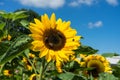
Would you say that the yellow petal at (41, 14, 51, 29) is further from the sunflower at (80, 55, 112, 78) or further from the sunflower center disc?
the sunflower at (80, 55, 112, 78)

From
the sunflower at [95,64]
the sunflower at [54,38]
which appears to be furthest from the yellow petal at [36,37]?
the sunflower at [95,64]

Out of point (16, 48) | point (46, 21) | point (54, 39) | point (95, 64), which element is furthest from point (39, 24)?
point (95, 64)

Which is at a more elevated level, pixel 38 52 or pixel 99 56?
pixel 99 56

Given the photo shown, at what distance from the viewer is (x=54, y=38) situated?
2.89 meters

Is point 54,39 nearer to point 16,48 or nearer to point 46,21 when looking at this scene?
point 46,21

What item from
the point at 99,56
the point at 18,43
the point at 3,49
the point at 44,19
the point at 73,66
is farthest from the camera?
the point at 99,56

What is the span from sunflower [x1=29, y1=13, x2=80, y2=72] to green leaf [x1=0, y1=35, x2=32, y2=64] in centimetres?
17

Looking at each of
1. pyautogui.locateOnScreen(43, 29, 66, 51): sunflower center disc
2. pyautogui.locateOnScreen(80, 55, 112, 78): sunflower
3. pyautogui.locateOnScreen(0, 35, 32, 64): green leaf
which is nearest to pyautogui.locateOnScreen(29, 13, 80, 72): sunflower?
pyautogui.locateOnScreen(43, 29, 66, 51): sunflower center disc

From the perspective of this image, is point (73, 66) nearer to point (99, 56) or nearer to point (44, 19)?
point (99, 56)

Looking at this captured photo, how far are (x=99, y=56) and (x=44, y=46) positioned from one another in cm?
174

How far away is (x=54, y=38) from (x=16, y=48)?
66 cm

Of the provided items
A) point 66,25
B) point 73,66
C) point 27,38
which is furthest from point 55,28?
point 73,66

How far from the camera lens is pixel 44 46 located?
109 inches

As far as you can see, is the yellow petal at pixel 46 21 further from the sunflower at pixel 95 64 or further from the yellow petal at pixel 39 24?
the sunflower at pixel 95 64
